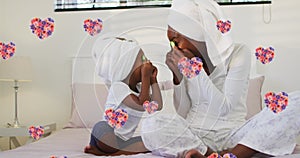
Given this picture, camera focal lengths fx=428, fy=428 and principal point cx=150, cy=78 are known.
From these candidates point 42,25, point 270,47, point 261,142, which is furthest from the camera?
point 270,47

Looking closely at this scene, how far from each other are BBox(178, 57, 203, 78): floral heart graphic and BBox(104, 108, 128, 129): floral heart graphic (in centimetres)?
23

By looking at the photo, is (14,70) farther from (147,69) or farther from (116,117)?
(147,69)

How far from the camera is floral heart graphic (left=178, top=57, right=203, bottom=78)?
4.44 feet

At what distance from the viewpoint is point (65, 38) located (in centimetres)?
269

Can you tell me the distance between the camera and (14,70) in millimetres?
2459

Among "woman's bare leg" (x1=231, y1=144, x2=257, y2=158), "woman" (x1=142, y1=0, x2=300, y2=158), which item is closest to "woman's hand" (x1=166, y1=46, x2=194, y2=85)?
"woman" (x1=142, y1=0, x2=300, y2=158)

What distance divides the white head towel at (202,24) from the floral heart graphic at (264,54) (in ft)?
3.06

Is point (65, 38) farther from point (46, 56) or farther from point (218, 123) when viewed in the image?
point (218, 123)

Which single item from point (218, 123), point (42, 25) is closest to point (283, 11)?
point (218, 123)

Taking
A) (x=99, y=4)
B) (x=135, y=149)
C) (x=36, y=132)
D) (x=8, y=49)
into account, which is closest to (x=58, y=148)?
(x=135, y=149)

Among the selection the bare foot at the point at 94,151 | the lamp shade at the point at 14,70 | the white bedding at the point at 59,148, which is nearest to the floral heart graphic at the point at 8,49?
the lamp shade at the point at 14,70

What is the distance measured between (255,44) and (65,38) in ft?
3.83

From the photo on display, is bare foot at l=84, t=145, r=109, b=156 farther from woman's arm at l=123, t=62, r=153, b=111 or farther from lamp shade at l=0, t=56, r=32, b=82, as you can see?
lamp shade at l=0, t=56, r=32, b=82

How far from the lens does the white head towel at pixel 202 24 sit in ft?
4.25
